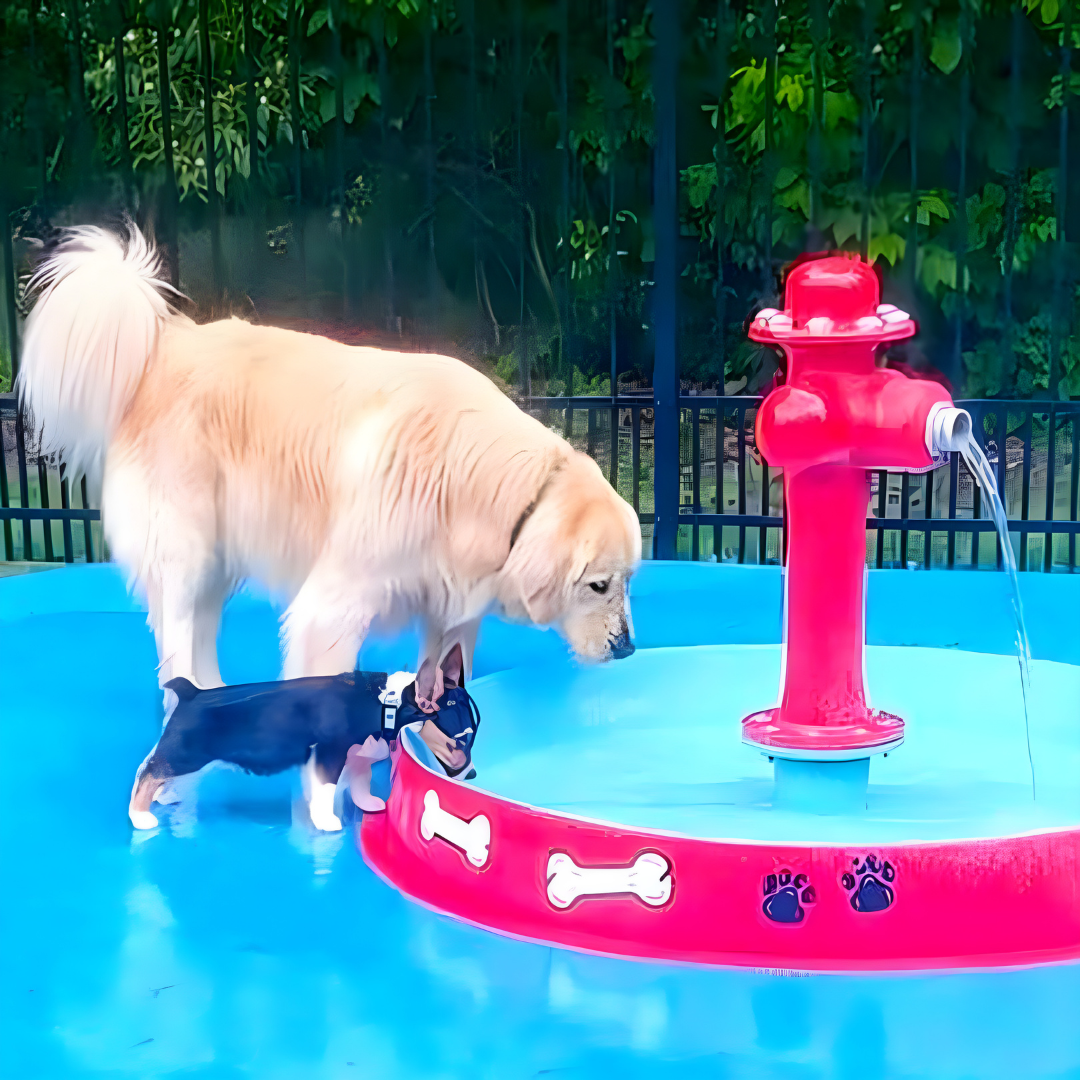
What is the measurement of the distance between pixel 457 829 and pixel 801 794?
2.47ft

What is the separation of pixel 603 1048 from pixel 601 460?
697cm

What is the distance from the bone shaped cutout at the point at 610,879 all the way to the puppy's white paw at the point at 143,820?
1032 mm

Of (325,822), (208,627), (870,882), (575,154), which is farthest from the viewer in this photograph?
(575,154)

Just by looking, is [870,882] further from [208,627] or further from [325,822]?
[208,627]

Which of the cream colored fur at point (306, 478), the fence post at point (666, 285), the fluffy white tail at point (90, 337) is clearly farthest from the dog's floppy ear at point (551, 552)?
the fence post at point (666, 285)

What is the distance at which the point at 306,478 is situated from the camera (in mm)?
3254

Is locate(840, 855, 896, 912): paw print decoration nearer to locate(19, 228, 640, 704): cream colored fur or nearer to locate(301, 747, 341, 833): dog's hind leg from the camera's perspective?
locate(19, 228, 640, 704): cream colored fur

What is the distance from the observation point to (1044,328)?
8031mm

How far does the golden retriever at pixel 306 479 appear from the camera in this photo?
303 cm

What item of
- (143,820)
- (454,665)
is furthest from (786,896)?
(143,820)

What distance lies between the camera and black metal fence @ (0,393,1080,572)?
5.98 m

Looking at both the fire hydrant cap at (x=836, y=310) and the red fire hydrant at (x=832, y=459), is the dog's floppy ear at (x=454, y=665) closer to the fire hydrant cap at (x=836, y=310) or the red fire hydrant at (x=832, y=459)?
the red fire hydrant at (x=832, y=459)

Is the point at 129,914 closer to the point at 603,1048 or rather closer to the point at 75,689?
the point at 603,1048

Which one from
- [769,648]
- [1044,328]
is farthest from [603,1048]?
[1044,328]
